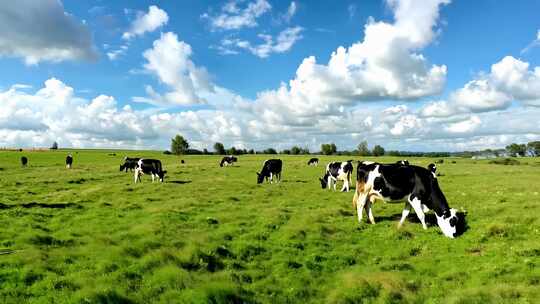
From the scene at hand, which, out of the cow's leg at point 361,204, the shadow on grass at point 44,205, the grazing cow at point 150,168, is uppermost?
the grazing cow at point 150,168

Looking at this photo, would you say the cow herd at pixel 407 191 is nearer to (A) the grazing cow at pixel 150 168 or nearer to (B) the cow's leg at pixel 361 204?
(B) the cow's leg at pixel 361 204

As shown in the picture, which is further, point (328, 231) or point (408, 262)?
point (328, 231)

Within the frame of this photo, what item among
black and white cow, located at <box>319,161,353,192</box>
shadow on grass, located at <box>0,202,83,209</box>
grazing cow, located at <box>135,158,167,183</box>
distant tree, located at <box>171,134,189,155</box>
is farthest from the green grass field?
distant tree, located at <box>171,134,189,155</box>

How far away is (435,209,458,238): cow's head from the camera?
46.5 ft

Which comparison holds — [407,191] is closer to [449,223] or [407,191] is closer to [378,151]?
[449,223]

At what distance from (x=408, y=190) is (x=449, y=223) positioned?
216cm

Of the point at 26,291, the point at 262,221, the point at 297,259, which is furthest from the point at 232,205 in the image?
the point at 26,291

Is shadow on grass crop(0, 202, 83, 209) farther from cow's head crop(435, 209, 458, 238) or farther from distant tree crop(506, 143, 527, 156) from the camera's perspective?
distant tree crop(506, 143, 527, 156)

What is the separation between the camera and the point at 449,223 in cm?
1433

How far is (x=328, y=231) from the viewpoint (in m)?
15.8

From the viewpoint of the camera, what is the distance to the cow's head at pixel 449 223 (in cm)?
1416

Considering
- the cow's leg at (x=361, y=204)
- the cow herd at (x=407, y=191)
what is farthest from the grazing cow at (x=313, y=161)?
the cow's leg at (x=361, y=204)

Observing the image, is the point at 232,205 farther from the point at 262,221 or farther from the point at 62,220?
the point at 62,220

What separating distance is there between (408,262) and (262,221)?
7118 mm
